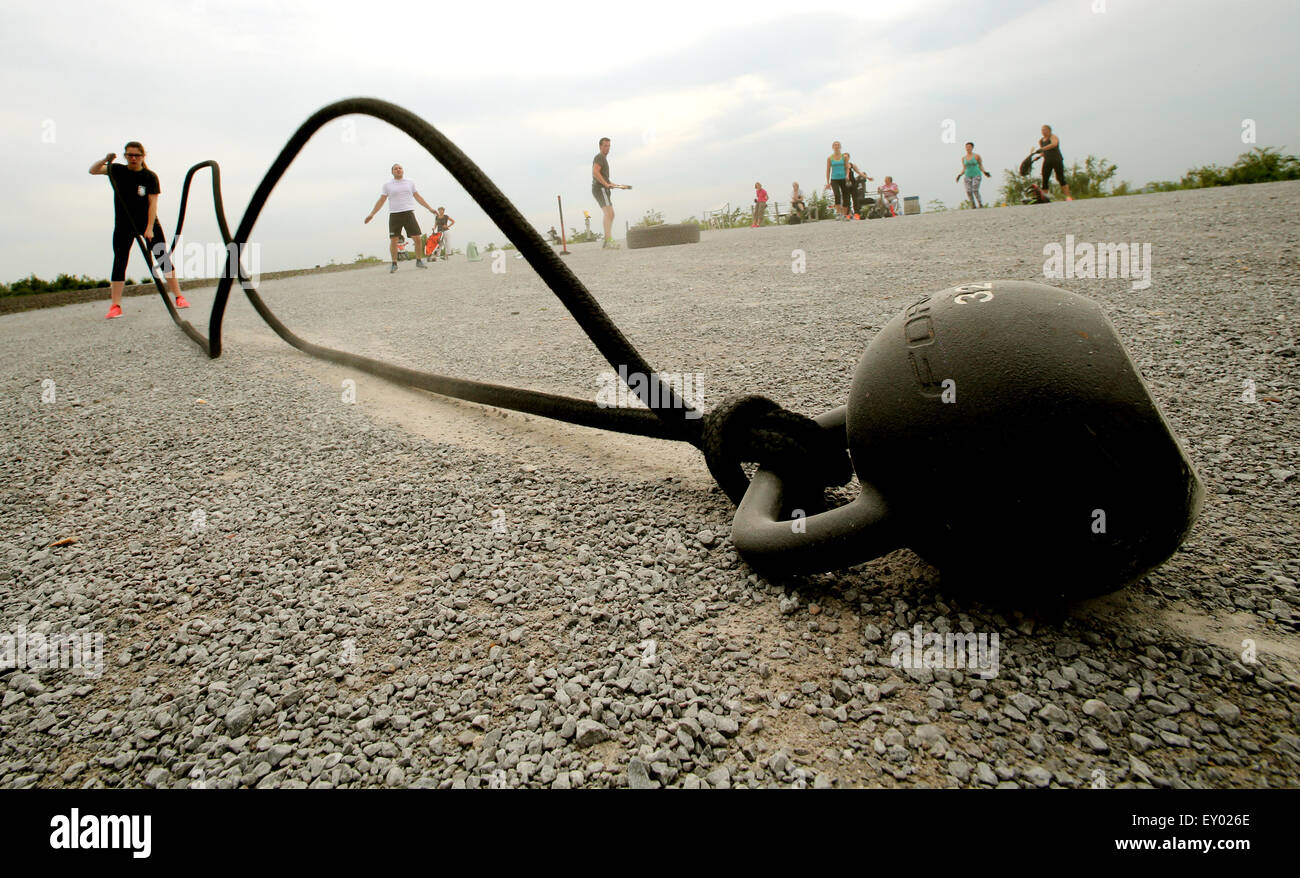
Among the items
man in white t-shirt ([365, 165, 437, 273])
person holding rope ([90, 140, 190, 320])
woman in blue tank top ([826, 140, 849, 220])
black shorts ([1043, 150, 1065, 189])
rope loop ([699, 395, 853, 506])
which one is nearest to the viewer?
rope loop ([699, 395, 853, 506])

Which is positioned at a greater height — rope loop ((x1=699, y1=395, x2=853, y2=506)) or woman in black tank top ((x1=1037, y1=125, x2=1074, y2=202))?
woman in black tank top ((x1=1037, y1=125, x2=1074, y2=202))

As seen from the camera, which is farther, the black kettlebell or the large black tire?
the large black tire

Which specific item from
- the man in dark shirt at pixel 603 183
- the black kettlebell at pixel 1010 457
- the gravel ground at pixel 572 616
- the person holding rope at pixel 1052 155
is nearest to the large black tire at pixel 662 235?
the man in dark shirt at pixel 603 183

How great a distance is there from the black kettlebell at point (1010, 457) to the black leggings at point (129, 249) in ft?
27.5

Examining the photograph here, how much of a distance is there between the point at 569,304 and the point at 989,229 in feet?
23.6

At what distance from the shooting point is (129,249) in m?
7.64

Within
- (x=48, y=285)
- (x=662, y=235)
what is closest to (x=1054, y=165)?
(x=662, y=235)

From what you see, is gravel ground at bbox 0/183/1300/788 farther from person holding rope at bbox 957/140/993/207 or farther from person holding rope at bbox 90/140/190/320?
person holding rope at bbox 957/140/993/207

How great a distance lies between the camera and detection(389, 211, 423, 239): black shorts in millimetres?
11695

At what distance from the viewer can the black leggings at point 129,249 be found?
7.42m

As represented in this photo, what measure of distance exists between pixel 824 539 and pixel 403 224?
479 inches

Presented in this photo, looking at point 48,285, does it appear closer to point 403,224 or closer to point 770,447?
point 403,224

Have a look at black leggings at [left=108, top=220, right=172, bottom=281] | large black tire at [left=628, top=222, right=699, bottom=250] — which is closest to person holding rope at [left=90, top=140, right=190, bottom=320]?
black leggings at [left=108, top=220, right=172, bottom=281]

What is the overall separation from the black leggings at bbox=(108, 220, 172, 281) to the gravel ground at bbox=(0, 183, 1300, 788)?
484 cm
